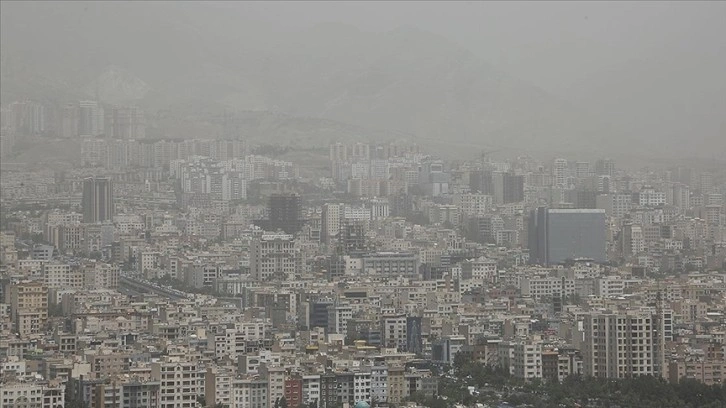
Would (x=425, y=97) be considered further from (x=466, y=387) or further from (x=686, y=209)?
(x=466, y=387)

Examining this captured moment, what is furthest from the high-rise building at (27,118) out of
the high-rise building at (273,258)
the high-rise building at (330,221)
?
the high-rise building at (273,258)

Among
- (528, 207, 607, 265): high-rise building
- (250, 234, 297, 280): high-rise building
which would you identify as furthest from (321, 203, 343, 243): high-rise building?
(528, 207, 607, 265): high-rise building

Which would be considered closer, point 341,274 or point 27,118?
point 341,274

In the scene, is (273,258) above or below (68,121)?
below

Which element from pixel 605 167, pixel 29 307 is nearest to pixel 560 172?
pixel 605 167

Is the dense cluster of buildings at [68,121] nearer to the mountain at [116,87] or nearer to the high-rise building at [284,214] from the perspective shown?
the mountain at [116,87]

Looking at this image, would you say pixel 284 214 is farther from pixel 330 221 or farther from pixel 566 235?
pixel 566 235

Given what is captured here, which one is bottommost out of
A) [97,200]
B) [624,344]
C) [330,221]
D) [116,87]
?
[624,344]
